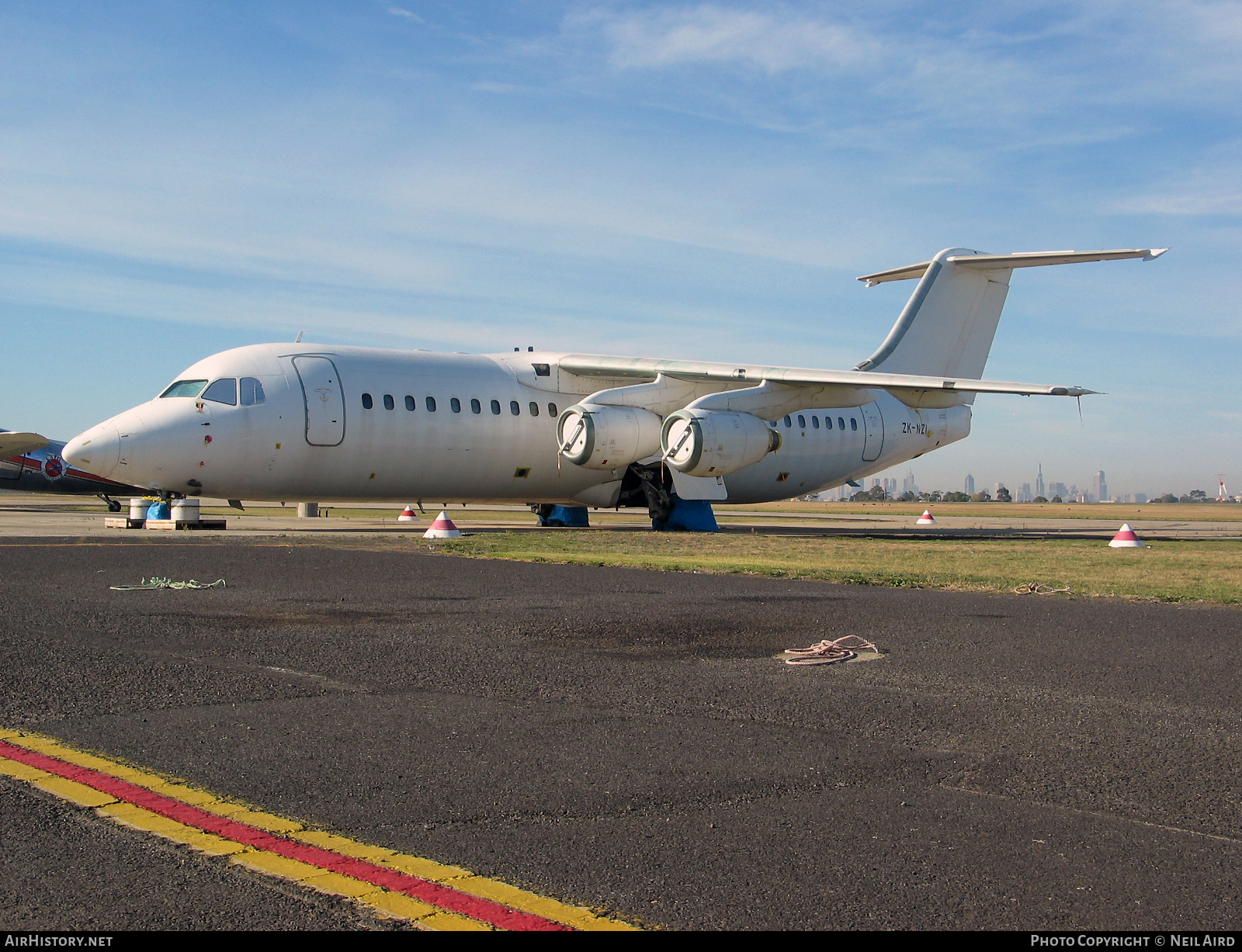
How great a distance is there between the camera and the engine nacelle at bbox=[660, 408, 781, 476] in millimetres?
22688

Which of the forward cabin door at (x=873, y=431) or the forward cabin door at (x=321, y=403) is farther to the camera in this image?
the forward cabin door at (x=873, y=431)

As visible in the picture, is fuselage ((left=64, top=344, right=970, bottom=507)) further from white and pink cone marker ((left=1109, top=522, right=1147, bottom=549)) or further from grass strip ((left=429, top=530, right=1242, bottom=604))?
white and pink cone marker ((left=1109, top=522, right=1147, bottom=549))

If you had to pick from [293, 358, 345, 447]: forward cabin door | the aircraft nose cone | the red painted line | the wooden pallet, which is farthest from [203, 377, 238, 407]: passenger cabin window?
the red painted line

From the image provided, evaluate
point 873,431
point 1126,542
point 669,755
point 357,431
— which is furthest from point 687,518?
point 669,755

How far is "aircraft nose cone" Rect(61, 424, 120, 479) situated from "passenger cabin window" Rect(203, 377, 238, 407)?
1678 millimetres

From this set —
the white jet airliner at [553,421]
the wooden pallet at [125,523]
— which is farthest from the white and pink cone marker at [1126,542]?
the wooden pallet at [125,523]

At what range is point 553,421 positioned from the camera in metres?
24.0

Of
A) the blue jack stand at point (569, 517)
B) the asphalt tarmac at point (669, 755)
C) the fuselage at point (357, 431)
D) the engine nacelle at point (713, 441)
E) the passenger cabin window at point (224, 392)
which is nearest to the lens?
the asphalt tarmac at point (669, 755)

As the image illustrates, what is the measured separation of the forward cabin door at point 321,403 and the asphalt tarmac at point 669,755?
1129 cm

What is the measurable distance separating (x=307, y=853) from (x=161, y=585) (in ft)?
26.5

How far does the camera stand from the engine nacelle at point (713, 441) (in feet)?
74.4

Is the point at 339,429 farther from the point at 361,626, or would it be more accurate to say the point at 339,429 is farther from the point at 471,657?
the point at 471,657

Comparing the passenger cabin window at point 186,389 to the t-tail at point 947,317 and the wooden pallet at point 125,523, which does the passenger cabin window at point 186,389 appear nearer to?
the wooden pallet at point 125,523
